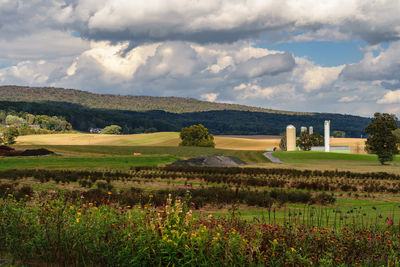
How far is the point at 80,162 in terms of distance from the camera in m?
58.8

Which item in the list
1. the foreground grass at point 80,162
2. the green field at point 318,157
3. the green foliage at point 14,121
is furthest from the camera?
the green foliage at point 14,121

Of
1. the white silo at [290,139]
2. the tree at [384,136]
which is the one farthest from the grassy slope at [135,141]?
the tree at [384,136]

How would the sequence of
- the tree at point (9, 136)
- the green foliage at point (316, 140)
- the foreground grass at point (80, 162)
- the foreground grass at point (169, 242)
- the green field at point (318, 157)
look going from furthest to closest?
the green foliage at point (316, 140), the tree at point (9, 136), the green field at point (318, 157), the foreground grass at point (80, 162), the foreground grass at point (169, 242)

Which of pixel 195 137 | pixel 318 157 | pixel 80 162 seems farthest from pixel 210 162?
pixel 195 137

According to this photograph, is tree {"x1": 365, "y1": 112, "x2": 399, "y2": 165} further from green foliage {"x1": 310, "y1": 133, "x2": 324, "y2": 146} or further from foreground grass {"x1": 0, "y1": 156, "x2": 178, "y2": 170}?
green foliage {"x1": 310, "y1": 133, "x2": 324, "y2": 146}

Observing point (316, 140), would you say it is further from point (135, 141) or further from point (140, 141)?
point (135, 141)

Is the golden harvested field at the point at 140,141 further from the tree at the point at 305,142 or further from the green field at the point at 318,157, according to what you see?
the green field at the point at 318,157

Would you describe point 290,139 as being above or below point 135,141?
above

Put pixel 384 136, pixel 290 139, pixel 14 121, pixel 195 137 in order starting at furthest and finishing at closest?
pixel 14 121, pixel 195 137, pixel 290 139, pixel 384 136

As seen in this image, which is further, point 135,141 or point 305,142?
point 135,141

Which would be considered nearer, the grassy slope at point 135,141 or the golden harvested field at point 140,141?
the golden harvested field at point 140,141

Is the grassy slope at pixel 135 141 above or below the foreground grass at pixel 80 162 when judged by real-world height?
above

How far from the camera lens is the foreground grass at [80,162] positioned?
52900 mm

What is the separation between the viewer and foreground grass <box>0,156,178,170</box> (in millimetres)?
52900
